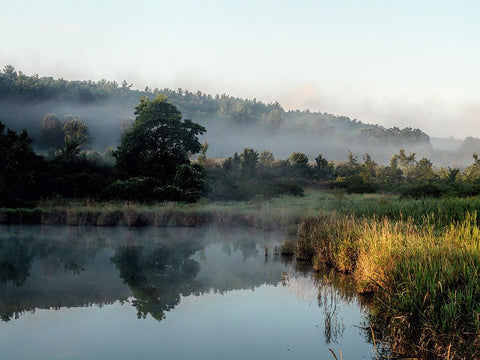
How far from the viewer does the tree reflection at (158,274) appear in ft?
30.9

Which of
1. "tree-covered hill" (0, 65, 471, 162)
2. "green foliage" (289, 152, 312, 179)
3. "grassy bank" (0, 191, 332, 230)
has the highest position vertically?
"tree-covered hill" (0, 65, 471, 162)

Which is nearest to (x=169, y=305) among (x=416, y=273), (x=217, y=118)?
(x=416, y=273)

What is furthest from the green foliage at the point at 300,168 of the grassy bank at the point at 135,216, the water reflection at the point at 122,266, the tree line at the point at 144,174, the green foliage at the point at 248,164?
the water reflection at the point at 122,266

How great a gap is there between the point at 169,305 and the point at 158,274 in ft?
10.6

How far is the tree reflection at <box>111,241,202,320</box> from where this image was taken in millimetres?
9406

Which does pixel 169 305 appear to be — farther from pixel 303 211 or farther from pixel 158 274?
pixel 303 211

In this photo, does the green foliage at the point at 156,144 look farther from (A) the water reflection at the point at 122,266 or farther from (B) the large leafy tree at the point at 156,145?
(A) the water reflection at the point at 122,266

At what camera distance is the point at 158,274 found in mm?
12398

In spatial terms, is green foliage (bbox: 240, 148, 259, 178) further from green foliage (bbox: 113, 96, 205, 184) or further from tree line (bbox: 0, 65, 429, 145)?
tree line (bbox: 0, 65, 429, 145)

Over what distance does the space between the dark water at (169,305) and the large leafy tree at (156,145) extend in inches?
726

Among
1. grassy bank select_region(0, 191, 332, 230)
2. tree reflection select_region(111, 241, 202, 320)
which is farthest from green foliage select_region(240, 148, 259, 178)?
tree reflection select_region(111, 241, 202, 320)

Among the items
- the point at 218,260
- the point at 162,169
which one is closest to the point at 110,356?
the point at 218,260

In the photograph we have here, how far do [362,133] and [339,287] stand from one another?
442 ft

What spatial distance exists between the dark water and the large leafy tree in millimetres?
18437
